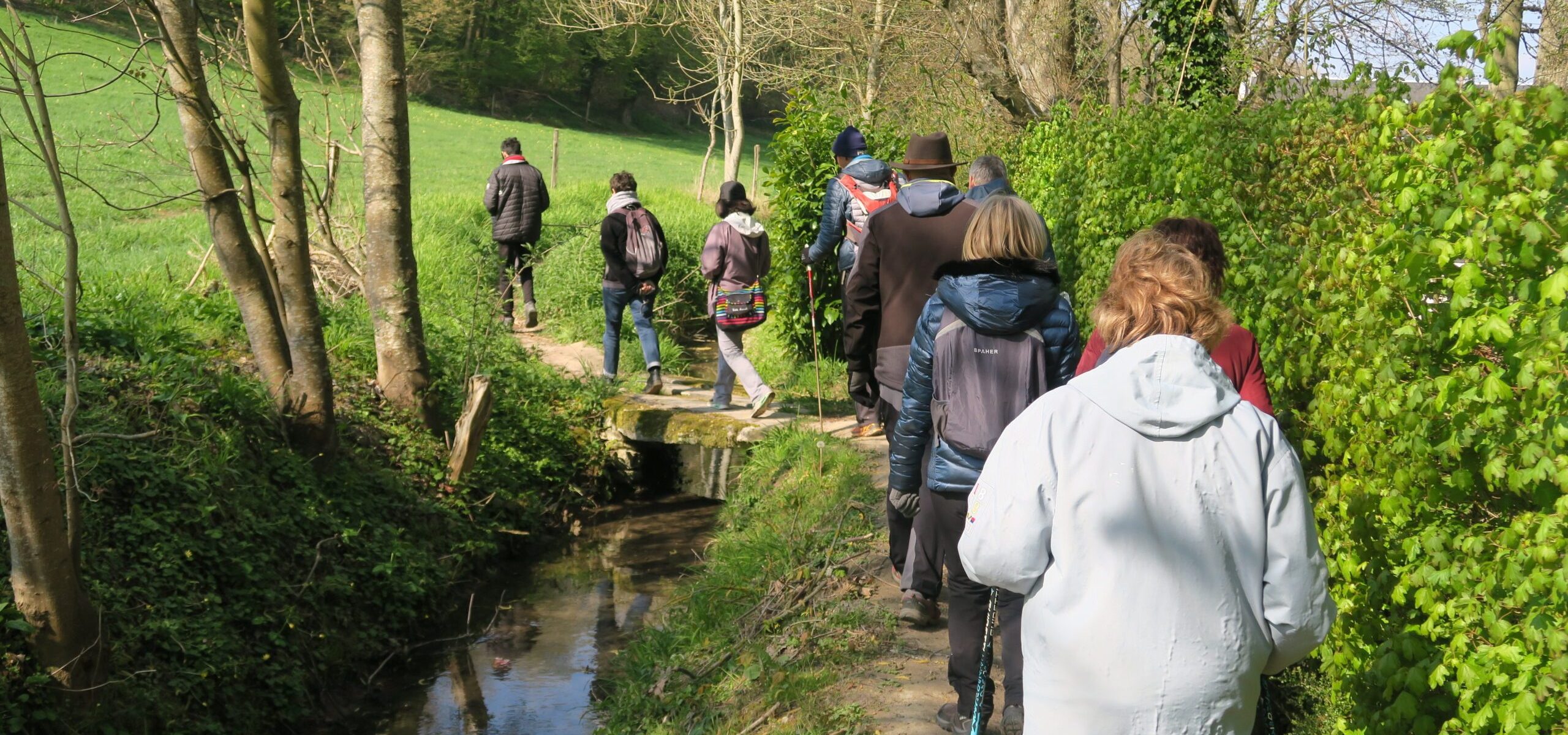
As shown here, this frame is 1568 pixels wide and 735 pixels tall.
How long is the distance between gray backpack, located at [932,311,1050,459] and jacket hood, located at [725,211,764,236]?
18.9 feet

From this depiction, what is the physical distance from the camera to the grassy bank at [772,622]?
5.45m

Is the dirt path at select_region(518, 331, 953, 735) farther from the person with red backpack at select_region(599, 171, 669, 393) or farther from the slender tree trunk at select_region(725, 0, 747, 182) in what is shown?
the slender tree trunk at select_region(725, 0, 747, 182)

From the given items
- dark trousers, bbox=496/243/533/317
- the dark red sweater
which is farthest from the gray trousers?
the dark red sweater

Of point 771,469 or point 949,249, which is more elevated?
point 949,249

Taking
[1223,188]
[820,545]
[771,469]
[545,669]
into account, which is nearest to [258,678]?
[545,669]

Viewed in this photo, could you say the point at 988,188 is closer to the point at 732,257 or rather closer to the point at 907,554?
the point at 907,554

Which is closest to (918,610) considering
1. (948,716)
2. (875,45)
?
(948,716)

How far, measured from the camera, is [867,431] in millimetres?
9523

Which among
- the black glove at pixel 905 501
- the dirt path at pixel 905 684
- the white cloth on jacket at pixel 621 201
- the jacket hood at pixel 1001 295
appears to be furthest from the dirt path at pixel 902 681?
the white cloth on jacket at pixel 621 201

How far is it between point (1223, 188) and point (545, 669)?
14.8 ft

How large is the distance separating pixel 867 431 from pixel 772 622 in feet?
11.0

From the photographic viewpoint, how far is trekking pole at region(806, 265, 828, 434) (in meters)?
9.48

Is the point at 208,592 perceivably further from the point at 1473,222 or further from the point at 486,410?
the point at 1473,222

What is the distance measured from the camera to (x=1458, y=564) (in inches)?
112
